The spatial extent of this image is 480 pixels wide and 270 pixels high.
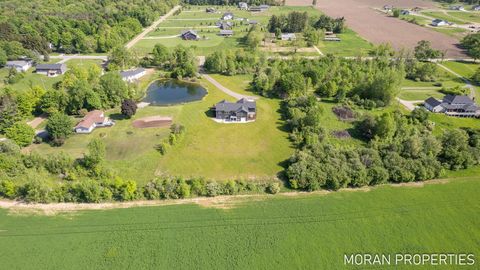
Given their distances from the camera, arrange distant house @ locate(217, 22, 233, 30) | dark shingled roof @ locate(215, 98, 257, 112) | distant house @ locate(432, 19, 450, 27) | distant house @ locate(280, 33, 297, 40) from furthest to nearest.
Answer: distant house @ locate(432, 19, 450, 27) < distant house @ locate(217, 22, 233, 30) < distant house @ locate(280, 33, 297, 40) < dark shingled roof @ locate(215, 98, 257, 112)

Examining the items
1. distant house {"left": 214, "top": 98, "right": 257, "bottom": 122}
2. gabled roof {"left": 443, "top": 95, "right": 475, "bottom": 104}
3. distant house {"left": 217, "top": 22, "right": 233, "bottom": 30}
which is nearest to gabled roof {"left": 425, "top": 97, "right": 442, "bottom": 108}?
gabled roof {"left": 443, "top": 95, "right": 475, "bottom": 104}

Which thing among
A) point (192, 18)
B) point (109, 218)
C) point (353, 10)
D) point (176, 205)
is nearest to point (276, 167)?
point (176, 205)

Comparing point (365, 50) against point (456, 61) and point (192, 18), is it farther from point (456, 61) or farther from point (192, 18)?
point (192, 18)

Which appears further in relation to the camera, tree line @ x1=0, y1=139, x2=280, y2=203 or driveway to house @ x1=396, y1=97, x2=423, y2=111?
driveway to house @ x1=396, y1=97, x2=423, y2=111

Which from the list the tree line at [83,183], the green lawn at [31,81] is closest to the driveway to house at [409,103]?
the tree line at [83,183]

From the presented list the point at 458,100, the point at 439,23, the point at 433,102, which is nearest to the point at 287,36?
the point at 433,102

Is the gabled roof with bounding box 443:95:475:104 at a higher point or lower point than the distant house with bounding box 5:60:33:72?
lower

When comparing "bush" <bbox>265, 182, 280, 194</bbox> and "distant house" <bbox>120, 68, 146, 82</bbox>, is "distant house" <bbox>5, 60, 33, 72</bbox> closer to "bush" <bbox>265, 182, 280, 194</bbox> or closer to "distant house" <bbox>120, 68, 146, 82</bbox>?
"distant house" <bbox>120, 68, 146, 82</bbox>
